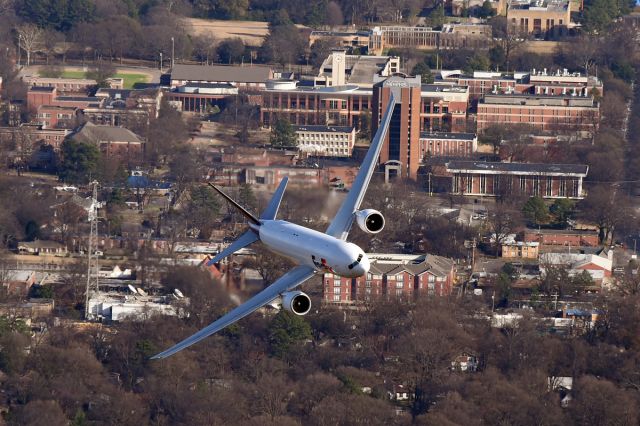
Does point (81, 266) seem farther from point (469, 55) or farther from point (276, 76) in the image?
point (469, 55)

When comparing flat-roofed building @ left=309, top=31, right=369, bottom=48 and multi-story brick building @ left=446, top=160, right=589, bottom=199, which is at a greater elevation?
flat-roofed building @ left=309, top=31, right=369, bottom=48

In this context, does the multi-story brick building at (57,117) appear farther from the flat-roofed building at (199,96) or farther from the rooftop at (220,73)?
the rooftop at (220,73)

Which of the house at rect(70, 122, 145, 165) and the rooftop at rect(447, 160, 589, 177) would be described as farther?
the house at rect(70, 122, 145, 165)

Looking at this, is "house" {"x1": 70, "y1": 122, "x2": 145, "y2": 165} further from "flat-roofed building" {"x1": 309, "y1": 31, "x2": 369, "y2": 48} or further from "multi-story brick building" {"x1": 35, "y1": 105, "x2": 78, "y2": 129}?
"flat-roofed building" {"x1": 309, "y1": 31, "x2": 369, "y2": 48}

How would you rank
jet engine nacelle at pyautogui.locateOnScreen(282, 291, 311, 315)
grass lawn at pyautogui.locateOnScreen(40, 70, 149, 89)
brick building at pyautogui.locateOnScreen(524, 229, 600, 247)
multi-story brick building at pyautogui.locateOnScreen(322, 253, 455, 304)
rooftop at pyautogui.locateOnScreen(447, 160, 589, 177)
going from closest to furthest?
jet engine nacelle at pyautogui.locateOnScreen(282, 291, 311, 315)
multi-story brick building at pyautogui.locateOnScreen(322, 253, 455, 304)
brick building at pyautogui.locateOnScreen(524, 229, 600, 247)
rooftop at pyautogui.locateOnScreen(447, 160, 589, 177)
grass lawn at pyautogui.locateOnScreen(40, 70, 149, 89)

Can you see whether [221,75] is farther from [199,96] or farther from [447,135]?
[447,135]

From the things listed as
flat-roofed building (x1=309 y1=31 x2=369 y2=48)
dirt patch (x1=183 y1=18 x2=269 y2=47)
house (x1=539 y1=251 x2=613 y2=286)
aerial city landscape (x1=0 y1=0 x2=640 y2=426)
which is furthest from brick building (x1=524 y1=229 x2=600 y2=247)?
dirt patch (x1=183 y1=18 x2=269 y2=47)

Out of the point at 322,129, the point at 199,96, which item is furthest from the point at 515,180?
the point at 199,96
